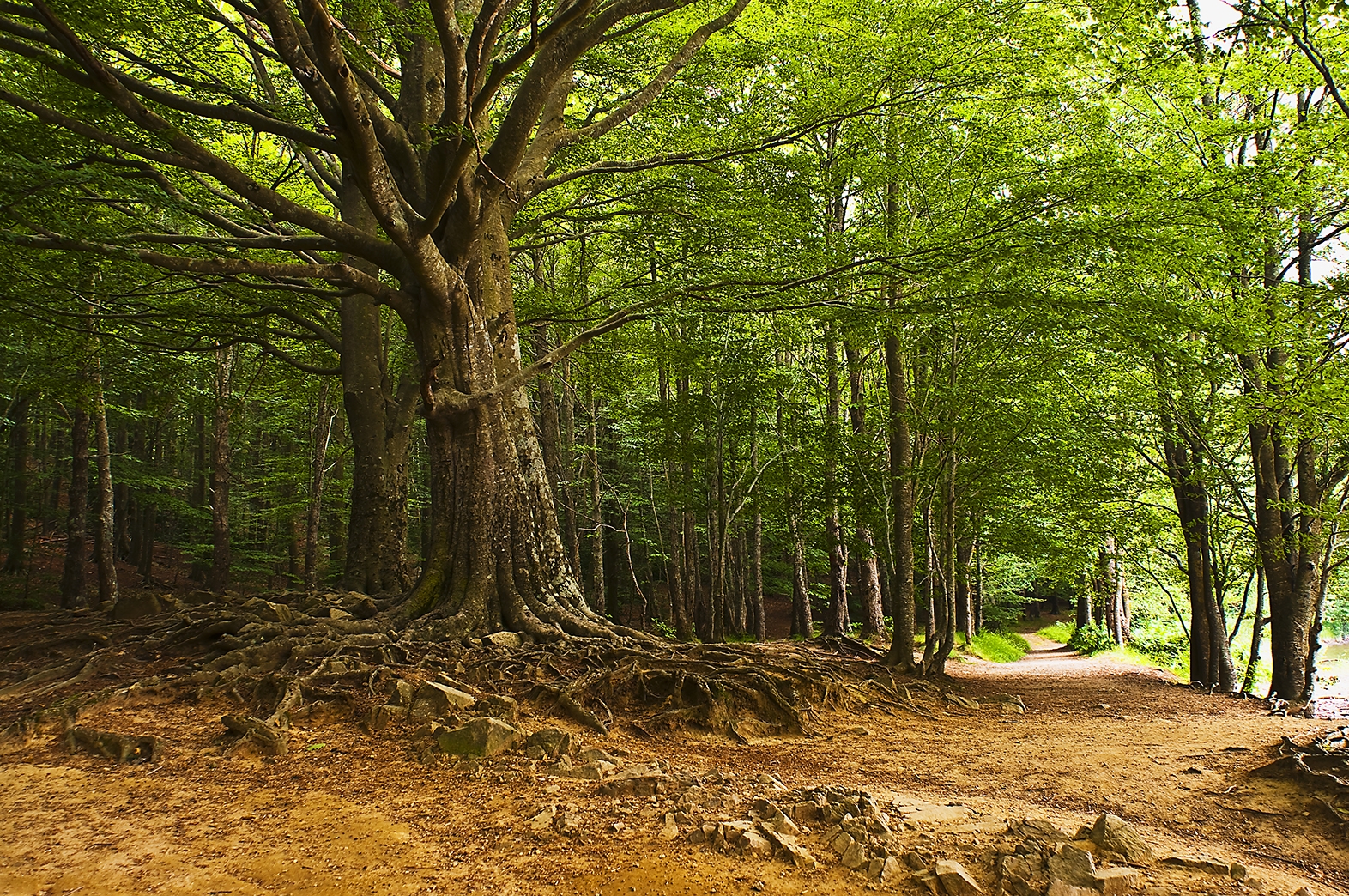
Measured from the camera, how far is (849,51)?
8547mm

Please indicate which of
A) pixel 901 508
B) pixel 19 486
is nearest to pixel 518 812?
pixel 901 508

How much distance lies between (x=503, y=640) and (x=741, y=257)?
227 inches

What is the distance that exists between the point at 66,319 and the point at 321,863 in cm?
874

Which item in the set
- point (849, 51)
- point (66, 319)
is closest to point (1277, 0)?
point (849, 51)

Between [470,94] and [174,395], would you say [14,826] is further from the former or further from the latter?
[174,395]

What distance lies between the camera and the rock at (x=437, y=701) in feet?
16.7

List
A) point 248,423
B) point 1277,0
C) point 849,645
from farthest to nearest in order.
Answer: point 248,423, point 849,645, point 1277,0

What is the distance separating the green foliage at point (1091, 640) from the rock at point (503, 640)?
1925 cm

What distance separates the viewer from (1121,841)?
334 centimetres

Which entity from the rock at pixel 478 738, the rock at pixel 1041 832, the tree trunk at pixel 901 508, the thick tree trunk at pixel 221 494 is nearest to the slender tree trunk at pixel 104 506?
the thick tree trunk at pixel 221 494

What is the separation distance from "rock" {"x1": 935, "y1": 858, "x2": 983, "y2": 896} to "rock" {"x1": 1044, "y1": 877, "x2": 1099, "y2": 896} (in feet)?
0.93

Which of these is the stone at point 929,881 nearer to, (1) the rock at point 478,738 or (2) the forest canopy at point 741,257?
(1) the rock at point 478,738

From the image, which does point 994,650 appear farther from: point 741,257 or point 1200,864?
point 1200,864

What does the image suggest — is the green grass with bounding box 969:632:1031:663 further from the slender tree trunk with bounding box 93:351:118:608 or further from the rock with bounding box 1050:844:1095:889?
the slender tree trunk with bounding box 93:351:118:608
